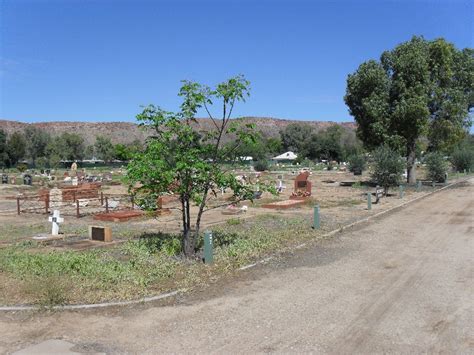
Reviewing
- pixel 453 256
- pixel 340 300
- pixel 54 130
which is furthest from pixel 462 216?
pixel 54 130

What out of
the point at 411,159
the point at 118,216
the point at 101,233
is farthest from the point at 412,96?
the point at 101,233

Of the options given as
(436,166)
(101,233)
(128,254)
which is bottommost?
(128,254)

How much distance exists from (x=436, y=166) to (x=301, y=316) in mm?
33419

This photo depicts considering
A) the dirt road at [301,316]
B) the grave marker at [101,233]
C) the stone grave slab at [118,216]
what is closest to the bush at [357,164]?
the stone grave slab at [118,216]

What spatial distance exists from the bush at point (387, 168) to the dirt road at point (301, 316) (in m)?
16.7

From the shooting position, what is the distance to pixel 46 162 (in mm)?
76750

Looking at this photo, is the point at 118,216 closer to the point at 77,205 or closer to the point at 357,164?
the point at 77,205

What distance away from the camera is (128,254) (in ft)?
35.3

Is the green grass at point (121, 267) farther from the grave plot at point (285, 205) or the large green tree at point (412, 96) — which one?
the large green tree at point (412, 96)

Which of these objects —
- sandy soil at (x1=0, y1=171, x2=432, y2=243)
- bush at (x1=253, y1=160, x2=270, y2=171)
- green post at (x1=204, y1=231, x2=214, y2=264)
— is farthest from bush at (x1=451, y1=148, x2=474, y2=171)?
green post at (x1=204, y1=231, x2=214, y2=264)

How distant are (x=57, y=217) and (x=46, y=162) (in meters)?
67.7

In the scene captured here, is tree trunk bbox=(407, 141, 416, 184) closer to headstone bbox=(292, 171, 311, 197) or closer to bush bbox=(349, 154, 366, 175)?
headstone bbox=(292, 171, 311, 197)

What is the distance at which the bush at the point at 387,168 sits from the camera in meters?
26.7

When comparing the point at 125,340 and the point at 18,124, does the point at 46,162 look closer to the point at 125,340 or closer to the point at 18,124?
the point at 125,340
